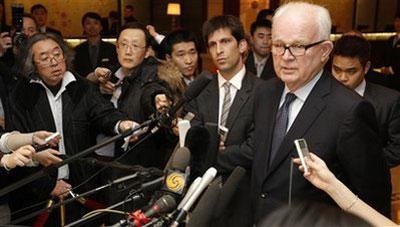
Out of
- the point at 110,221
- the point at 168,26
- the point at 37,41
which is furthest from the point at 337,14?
the point at 110,221

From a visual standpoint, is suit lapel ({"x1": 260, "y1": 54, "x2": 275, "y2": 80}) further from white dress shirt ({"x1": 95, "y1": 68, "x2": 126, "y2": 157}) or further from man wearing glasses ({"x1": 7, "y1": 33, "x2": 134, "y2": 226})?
man wearing glasses ({"x1": 7, "y1": 33, "x2": 134, "y2": 226})

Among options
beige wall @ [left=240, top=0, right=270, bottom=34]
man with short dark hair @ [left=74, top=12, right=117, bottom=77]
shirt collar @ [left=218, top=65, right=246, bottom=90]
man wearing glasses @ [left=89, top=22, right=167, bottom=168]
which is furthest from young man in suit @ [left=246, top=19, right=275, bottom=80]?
beige wall @ [left=240, top=0, right=270, bottom=34]

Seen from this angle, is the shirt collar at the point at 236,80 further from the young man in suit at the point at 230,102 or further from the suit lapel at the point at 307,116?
the suit lapel at the point at 307,116

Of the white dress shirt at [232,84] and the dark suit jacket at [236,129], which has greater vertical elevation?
the white dress shirt at [232,84]

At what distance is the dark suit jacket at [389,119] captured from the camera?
2.47m

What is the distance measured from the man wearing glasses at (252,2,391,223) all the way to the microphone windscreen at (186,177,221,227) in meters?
0.57

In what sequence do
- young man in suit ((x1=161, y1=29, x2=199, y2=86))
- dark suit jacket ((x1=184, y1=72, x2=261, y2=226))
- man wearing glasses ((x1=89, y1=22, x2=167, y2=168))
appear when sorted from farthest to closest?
young man in suit ((x1=161, y1=29, x2=199, y2=86)), man wearing glasses ((x1=89, y1=22, x2=167, y2=168)), dark suit jacket ((x1=184, y1=72, x2=261, y2=226))

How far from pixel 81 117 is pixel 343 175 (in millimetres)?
1447

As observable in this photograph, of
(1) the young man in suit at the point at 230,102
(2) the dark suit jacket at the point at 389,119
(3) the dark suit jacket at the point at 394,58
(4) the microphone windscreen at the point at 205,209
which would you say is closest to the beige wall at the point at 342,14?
(3) the dark suit jacket at the point at 394,58

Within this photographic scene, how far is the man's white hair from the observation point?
1736 mm

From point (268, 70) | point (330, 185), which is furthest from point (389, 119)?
point (268, 70)

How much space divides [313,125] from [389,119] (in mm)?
934

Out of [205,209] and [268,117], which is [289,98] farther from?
[205,209]

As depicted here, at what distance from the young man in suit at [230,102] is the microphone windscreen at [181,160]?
3.13 feet
